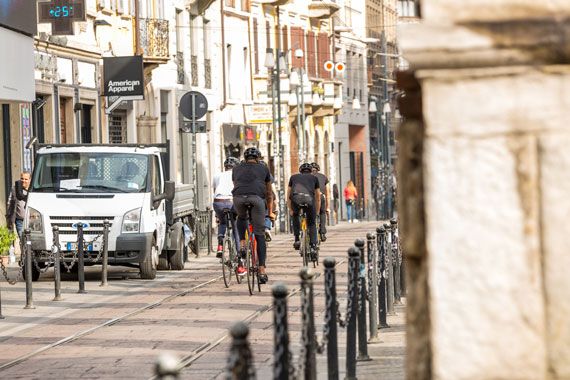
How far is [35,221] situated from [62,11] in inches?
439

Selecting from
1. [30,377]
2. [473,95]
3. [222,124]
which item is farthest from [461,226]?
[222,124]

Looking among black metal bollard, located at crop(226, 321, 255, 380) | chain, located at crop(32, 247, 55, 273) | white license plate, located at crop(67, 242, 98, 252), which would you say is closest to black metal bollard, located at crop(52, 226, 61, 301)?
chain, located at crop(32, 247, 55, 273)

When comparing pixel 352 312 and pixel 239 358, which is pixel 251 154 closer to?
pixel 352 312

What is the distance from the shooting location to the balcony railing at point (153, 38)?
48406mm

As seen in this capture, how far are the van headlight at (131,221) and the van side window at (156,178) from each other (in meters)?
0.74

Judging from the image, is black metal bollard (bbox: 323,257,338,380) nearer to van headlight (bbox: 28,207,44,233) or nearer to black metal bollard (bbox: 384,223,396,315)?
black metal bollard (bbox: 384,223,396,315)

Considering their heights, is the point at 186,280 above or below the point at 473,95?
below

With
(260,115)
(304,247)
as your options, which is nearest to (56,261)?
(304,247)

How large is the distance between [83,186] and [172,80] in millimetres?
26696

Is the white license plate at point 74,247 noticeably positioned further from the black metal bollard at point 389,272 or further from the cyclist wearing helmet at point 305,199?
the black metal bollard at point 389,272

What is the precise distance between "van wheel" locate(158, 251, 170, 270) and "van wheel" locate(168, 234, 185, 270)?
0.23 ft

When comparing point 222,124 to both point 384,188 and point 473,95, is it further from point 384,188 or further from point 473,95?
point 473,95

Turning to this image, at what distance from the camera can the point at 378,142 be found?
308ft

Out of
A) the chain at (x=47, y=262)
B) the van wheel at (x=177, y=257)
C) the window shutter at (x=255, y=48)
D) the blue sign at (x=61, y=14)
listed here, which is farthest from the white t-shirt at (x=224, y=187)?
the window shutter at (x=255, y=48)
